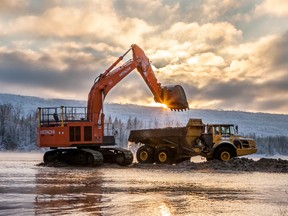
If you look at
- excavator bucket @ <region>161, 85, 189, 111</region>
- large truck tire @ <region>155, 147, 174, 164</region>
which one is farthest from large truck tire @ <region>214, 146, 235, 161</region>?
excavator bucket @ <region>161, 85, 189, 111</region>

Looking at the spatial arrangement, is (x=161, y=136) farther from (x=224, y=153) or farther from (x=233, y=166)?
(x=233, y=166)

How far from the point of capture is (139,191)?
15086mm

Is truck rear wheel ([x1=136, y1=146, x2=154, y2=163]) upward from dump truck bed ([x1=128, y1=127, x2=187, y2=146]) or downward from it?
downward

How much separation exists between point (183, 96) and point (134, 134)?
5.09 metres

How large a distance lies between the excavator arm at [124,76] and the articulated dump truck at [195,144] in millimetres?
1967

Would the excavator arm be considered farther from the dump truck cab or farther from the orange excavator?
the dump truck cab

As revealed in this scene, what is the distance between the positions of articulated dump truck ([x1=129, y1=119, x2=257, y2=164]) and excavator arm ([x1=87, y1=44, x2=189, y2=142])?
1.97 metres

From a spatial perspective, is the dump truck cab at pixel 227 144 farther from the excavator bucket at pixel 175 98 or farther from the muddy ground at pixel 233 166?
the excavator bucket at pixel 175 98

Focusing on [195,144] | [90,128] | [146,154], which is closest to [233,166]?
[195,144]

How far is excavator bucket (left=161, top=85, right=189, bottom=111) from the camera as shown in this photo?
3281 cm

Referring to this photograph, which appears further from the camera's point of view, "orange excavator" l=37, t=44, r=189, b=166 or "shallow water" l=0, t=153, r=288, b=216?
"orange excavator" l=37, t=44, r=189, b=166

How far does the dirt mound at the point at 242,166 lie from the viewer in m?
29.3

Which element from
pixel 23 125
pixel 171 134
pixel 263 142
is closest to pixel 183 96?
pixel 171 134

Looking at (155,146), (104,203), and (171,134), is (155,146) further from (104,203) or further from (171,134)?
(104,203)
